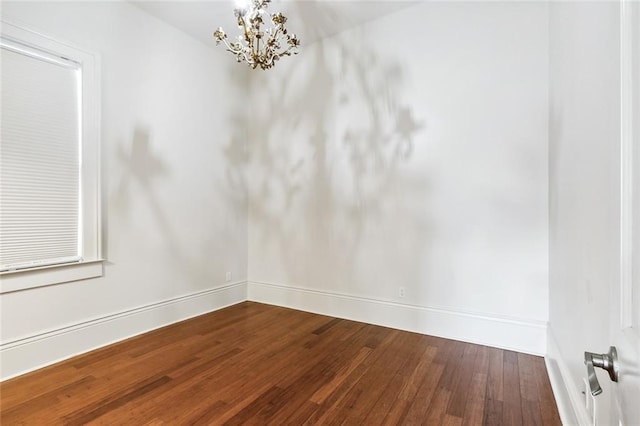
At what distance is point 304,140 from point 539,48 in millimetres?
2544

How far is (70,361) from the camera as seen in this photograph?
2.68 meters

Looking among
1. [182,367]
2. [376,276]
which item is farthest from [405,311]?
[182,367]

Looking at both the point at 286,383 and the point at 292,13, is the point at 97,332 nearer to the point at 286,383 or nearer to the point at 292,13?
the point at 286,383

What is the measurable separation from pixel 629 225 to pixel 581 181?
130 centimetres

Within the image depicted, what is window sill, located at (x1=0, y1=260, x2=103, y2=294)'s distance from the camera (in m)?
2.40

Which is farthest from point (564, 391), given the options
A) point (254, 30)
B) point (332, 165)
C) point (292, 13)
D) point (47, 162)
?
point (47, 162)

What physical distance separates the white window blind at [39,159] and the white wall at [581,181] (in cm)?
347

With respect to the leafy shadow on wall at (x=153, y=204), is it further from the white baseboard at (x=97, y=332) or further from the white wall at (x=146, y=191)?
the white baseboard at (x=97, y=332)

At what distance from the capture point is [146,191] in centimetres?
336

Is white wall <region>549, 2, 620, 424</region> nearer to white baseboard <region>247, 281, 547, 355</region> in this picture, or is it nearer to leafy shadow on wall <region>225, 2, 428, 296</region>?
white baseboard <region>247, 281, 547, 355</region>

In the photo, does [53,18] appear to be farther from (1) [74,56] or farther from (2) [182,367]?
(2) [182,367]

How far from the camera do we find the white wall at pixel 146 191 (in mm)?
2637

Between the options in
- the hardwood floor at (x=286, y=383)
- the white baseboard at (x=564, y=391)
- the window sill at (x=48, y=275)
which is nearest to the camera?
the white baseboard at (x=564, y=391)

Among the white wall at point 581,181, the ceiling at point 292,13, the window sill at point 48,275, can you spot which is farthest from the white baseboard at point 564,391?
the window sill at point 48,275
